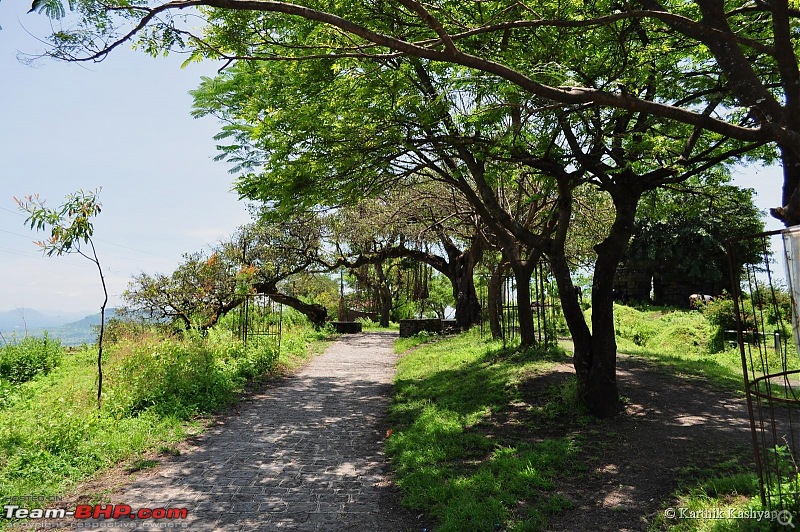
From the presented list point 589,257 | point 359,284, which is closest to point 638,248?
point 589,257

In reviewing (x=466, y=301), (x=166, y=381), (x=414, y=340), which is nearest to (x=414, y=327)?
(x=414, y=340)

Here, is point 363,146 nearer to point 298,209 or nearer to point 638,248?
point 298,209

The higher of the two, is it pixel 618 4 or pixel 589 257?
pixel 618 4

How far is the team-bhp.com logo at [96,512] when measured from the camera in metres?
4.62

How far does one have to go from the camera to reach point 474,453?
6.36m

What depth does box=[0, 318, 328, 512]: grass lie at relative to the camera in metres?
5.55

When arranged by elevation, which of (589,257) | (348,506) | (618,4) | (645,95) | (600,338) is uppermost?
(618,4)

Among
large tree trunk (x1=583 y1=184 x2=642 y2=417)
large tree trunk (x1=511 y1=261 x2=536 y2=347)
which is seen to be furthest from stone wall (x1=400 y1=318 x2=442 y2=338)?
large tree trunk (x1=583 y1=184 x2=642 y2=417)

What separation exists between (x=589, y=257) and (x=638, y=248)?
10623mm

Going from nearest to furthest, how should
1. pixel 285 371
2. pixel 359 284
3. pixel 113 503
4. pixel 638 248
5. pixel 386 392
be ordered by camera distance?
1. pixel 113 503
2. pixel 386 392
3. pixel 285 371
4. pixel 638 248
5. pixel 359 284

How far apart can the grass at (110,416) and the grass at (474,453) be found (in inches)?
122

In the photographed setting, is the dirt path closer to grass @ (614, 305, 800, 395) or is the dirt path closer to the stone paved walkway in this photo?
grass @ (614, 305, 800, 395)

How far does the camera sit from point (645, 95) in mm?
8086

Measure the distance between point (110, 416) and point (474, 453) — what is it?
4.98 metres
